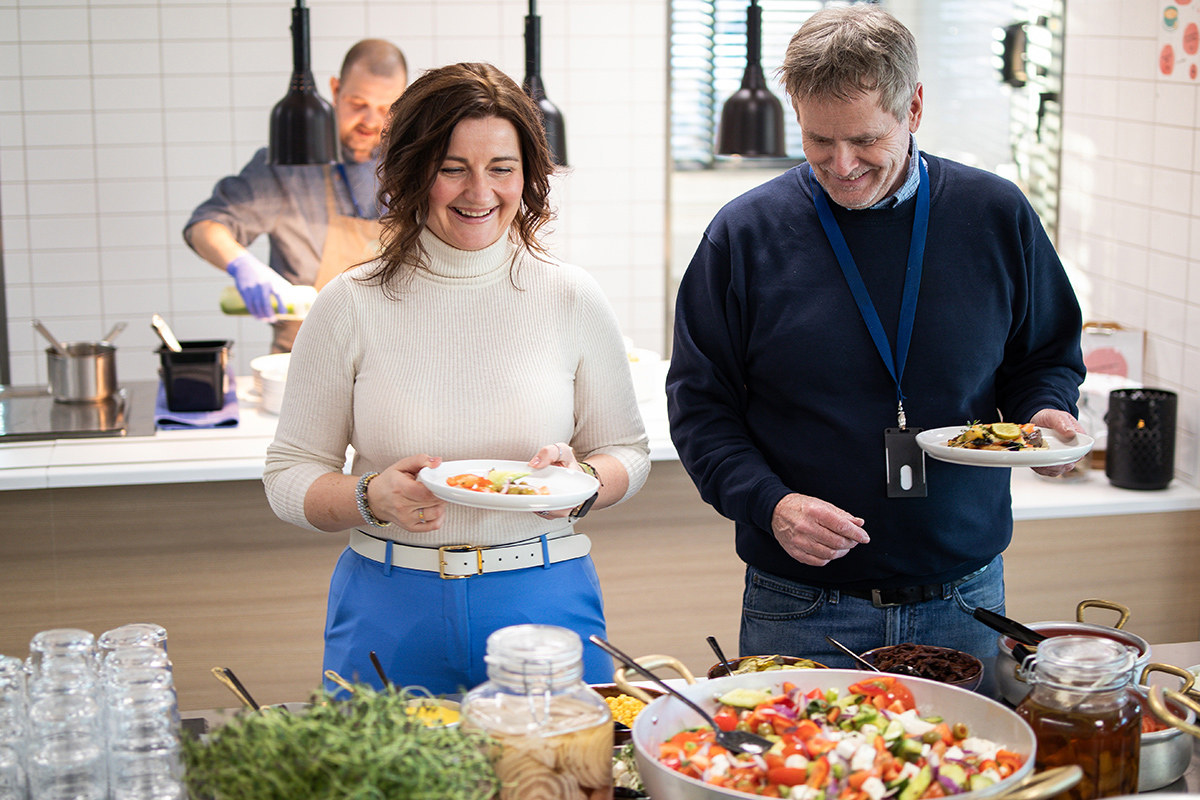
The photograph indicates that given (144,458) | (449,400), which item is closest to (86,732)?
(449,400)

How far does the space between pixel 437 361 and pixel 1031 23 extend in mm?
3528

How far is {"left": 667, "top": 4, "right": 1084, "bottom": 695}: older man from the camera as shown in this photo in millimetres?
1761

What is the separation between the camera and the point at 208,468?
3021 millimetres

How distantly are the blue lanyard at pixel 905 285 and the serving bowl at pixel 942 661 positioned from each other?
0.36 meters

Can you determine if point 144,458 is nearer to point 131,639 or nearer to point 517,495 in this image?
point 517,495

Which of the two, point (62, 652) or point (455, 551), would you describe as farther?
point (455, 551)

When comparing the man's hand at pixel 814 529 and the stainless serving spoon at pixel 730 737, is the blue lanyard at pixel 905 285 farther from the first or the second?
the stainless serving spoon at pixel 730 737

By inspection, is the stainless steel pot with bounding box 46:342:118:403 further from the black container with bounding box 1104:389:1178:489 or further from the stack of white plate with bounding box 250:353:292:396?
the black container with bounding box 1104:389:1178:489

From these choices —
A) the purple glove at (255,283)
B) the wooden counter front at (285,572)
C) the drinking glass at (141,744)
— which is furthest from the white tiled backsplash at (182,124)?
the drinking glass at (141,744)

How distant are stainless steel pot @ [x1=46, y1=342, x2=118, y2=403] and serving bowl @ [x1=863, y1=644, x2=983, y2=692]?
8.97ft

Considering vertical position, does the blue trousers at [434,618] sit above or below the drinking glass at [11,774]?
below

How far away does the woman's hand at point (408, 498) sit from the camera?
5.28 feet

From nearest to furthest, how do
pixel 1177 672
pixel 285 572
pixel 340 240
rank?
pixel 1177 672 < pixel 285 572 < pixel 340 240

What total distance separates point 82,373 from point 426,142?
2.26 metres
